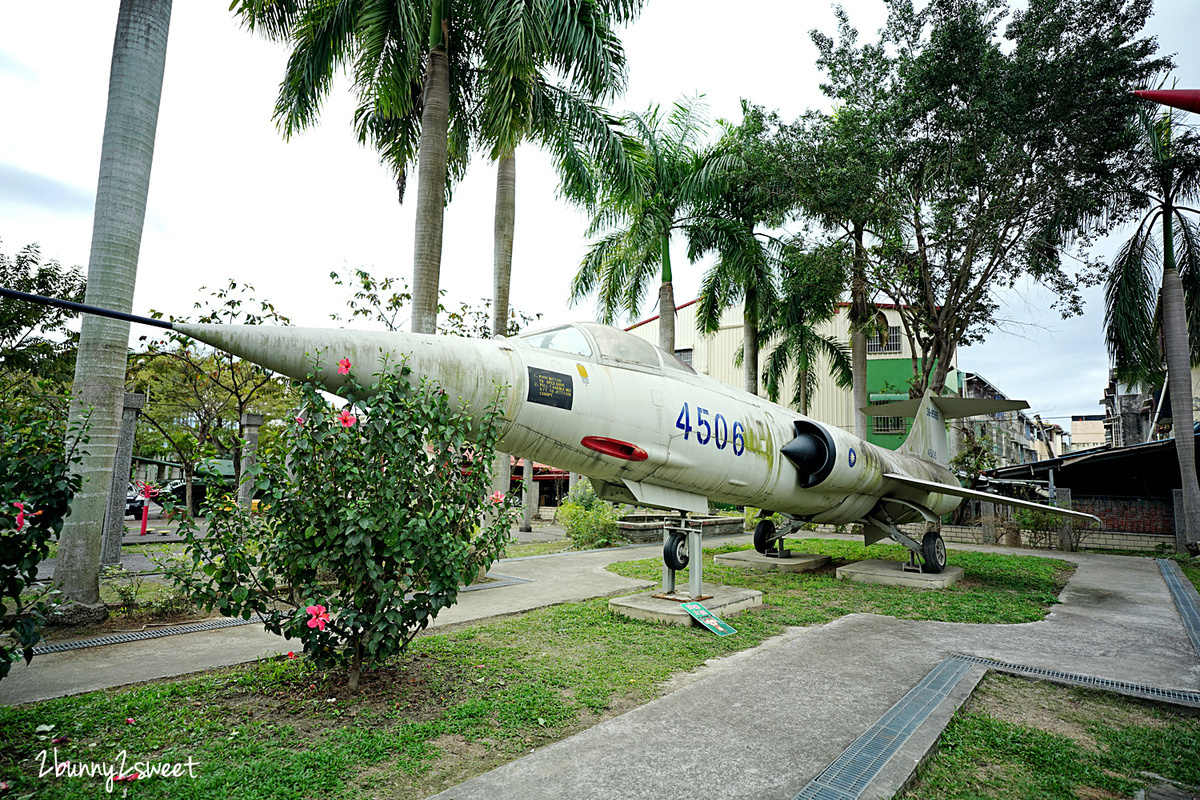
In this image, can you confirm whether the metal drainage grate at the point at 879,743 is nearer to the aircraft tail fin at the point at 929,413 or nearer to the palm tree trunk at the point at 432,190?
the aircraft tail fin at the point at 929,413

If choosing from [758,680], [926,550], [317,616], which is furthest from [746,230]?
[317,616]

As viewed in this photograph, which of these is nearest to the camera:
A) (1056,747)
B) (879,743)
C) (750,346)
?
(879,743)

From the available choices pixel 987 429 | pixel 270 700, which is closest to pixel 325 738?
pixel 270 700

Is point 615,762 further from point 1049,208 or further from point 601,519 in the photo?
point 1049,208

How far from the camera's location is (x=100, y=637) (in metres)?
5.88

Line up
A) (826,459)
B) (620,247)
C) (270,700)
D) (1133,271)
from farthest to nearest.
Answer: (620,247), (1133,271), (826,459), (270,700)

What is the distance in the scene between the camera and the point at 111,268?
6.20m

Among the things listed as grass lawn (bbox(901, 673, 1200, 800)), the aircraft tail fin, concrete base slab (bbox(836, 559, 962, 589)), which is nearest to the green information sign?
grass lawn (bbox(901, 673, 1200, 800))

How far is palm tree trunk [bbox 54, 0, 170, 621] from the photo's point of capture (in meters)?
6.12

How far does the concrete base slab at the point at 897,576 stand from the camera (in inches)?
384

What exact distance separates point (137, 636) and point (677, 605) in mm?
5621

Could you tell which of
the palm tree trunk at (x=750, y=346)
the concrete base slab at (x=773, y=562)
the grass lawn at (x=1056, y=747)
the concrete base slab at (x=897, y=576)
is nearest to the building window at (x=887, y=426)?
the palm tree trunk at (x=750, y=346)

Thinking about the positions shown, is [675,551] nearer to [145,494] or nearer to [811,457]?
[811,457]

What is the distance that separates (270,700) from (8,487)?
6.86 ft
